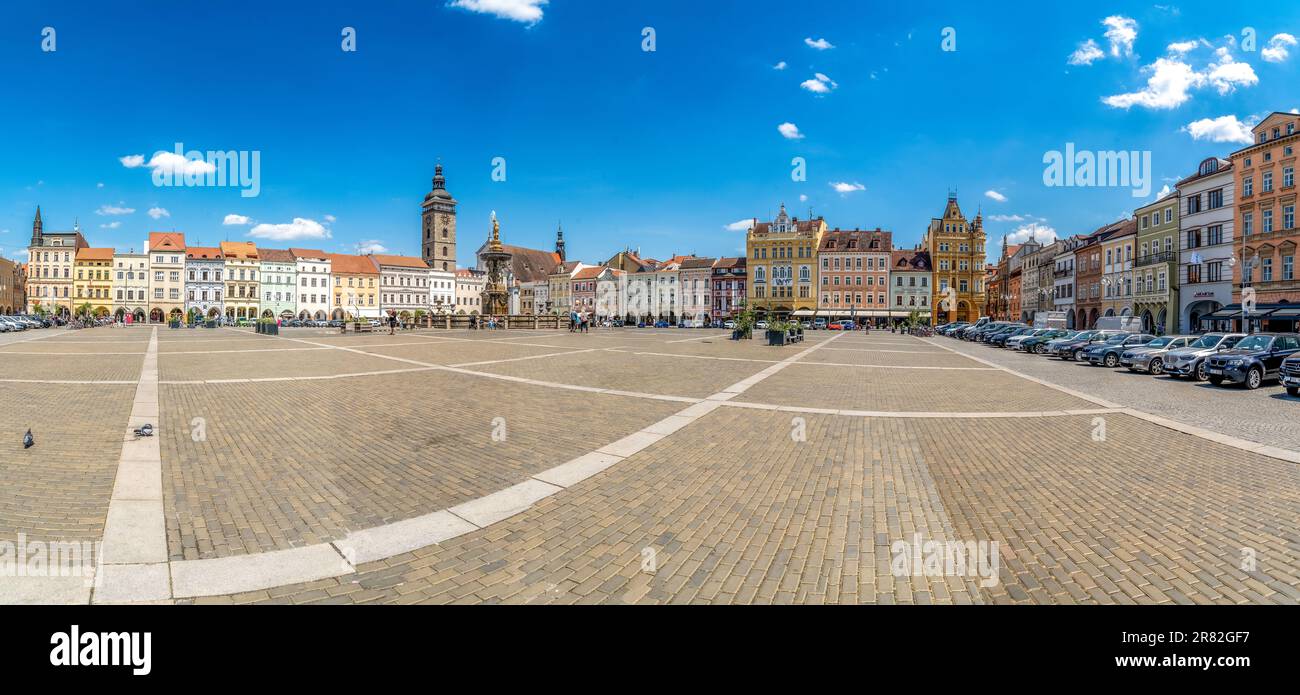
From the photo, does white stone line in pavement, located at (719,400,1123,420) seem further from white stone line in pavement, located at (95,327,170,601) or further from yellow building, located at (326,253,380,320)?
yellow building, located at (326,253,380,320)

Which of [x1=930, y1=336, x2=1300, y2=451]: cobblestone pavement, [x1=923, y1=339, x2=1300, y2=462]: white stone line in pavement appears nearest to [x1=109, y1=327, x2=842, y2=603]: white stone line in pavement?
[x1=923, y1=339, x2=1300, y2=462]: white stone line in pavement

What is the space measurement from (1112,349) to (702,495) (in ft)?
81.6

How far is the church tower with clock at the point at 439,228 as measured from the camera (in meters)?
118

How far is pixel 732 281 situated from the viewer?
9256 cm

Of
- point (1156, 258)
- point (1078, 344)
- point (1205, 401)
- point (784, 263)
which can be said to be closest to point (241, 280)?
point (784, 263)

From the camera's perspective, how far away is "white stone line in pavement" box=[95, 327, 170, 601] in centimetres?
356

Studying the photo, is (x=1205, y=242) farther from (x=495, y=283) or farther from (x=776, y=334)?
(x=495, y=283)

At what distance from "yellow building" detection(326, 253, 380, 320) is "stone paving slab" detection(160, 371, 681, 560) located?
10498 cm

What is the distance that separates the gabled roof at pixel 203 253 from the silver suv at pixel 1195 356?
12432cm

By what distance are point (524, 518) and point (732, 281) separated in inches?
3537

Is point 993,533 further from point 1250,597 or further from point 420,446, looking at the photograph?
point 420,446

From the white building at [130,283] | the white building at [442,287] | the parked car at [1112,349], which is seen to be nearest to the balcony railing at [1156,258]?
the parked car at [1112,349]
